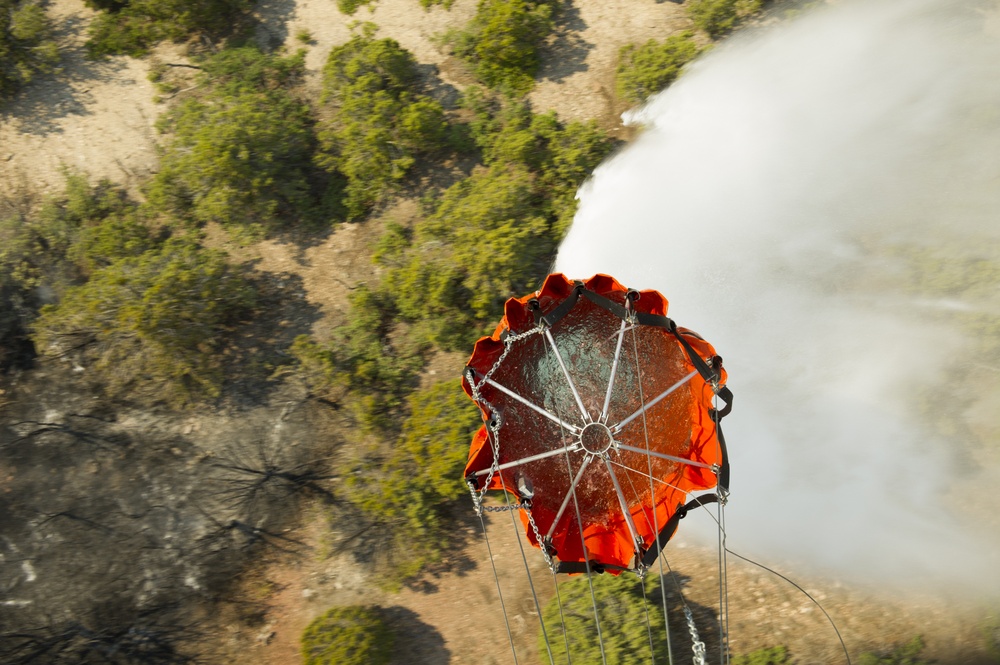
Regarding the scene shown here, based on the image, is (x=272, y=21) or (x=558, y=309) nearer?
(x=558, y=309)

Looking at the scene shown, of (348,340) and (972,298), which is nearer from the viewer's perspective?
(972,298)

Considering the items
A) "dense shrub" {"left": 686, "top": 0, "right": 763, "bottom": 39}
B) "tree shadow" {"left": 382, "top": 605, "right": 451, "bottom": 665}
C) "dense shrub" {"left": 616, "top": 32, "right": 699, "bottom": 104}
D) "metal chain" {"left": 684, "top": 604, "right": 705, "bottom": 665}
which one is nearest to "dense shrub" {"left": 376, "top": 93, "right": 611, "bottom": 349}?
"dense shrub" {"left": 616, "top": 32, "right": 699, "bottom": 104}

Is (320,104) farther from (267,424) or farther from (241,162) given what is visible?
(267,424)

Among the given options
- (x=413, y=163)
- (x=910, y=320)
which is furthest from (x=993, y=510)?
(x=413, y=163)

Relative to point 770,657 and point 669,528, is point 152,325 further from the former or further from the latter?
point 770,657

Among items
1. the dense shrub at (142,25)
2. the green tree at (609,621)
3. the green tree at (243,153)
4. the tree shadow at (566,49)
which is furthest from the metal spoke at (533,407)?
the dense shrub at (142,25)

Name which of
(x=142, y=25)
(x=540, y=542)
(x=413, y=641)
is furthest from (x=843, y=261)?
(x=142, y=25)

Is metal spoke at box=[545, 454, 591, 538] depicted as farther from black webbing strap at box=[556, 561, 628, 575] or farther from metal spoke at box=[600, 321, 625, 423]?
metal spoke at box=[600, 321, 625, 423]
